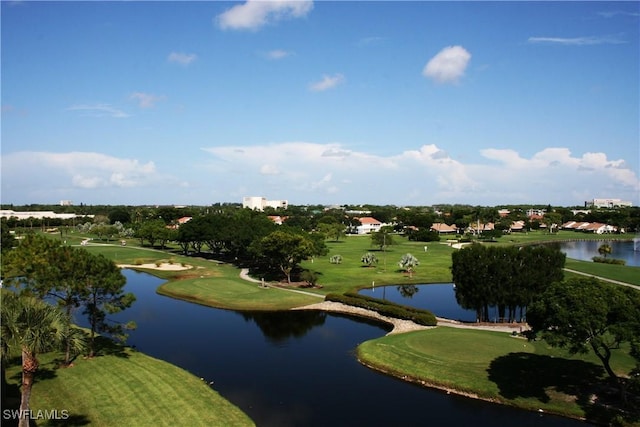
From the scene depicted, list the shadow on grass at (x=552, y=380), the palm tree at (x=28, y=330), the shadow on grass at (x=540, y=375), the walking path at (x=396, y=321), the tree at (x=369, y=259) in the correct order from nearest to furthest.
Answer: the palm tree at (x=28, y=330) < the shadow on grass at (x=552, y=380) < the shadow on grass at (x=540, y=375) < the walking path at (x=396, y=321) < the tree at (x=369, y=259)

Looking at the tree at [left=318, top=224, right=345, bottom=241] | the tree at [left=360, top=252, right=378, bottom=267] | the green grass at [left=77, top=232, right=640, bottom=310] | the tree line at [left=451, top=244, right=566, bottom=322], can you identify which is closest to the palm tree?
the green grass at [left=77, top=232, right=640, bottom=310]

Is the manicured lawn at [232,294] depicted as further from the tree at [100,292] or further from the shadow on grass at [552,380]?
the shadow on grass at [552,380]

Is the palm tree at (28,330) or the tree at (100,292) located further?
the tree at (100,292)

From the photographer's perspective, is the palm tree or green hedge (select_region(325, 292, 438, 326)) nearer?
the palm tree

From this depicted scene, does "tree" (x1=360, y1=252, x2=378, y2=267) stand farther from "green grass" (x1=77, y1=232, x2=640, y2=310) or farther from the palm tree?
the palm tree

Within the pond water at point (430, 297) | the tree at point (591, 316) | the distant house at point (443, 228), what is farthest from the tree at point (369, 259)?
the distant house at point (443, 228)

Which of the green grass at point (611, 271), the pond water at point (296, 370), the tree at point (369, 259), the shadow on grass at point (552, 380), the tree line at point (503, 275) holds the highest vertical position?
the tree line at point (503, 275)

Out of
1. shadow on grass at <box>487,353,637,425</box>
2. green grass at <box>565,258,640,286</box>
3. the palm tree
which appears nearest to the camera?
the palm tree
